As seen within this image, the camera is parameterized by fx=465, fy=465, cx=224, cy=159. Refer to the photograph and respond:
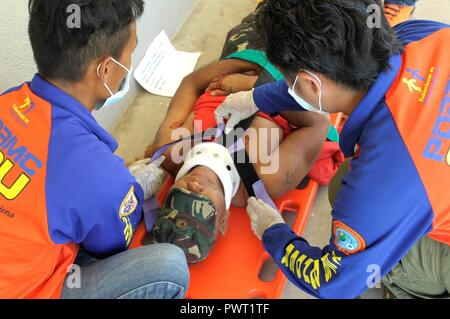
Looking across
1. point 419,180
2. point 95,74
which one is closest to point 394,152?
point 419,180

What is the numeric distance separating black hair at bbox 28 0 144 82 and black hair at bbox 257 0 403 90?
0.99 ft

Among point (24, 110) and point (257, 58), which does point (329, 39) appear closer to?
point (24, 110)

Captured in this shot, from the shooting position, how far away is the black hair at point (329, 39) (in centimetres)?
88

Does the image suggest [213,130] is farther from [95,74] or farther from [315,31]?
[315,31]

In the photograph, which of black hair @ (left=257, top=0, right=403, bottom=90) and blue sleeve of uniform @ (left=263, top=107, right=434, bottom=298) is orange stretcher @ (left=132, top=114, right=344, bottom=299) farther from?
black hair @ (left=257, top=0, right=403, bottom=90)

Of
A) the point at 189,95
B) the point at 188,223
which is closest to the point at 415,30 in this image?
the point at 188,223

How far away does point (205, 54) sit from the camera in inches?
82.5

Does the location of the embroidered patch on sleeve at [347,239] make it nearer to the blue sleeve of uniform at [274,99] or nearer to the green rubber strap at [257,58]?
the blue sleeve of uniform at [274,99]

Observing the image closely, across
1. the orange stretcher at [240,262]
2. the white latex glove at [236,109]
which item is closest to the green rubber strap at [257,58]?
the white latex glove at [236,109]

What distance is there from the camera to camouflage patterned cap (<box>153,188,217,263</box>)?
1.27 m

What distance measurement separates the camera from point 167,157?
1.53 metres

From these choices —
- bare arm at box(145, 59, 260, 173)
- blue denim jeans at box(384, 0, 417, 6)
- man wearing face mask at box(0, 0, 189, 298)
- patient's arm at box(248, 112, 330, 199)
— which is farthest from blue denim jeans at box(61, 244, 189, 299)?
blue denim jeans at box(384, 0, 417, 6)

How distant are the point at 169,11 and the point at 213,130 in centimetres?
85
